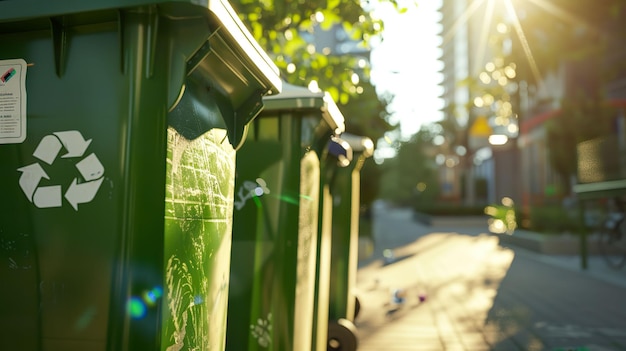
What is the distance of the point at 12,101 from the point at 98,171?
422mm

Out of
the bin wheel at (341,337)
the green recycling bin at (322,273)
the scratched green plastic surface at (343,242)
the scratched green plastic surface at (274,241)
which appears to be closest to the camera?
the scratched green plastic surface at (274,241)

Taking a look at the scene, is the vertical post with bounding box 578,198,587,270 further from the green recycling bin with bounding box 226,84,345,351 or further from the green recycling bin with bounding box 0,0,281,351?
the green recycling bin with bounding box 0,0,281,351

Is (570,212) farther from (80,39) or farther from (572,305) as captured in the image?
(80,39)

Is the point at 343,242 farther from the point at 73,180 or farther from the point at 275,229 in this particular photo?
the point at 73,180

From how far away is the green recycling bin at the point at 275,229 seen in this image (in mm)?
3166

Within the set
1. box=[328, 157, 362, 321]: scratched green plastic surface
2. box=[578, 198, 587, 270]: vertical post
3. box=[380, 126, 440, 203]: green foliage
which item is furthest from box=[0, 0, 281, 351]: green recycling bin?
box=[380, 126, 440, 203]: green foliage

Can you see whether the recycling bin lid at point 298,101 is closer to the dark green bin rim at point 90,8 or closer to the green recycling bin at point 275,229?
the green recycling bin at point 275,229

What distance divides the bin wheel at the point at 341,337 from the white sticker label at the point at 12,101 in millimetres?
3207

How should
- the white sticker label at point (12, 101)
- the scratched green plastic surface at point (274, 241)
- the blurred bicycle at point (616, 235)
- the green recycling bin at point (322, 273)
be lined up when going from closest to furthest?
1. the white sticker label at point (12, 101)
2. the scratched green plastic surface at point (274, 241)
3. the green recycling bin at point (322, 273)
4. the blurred bicycle at point (616, 235)

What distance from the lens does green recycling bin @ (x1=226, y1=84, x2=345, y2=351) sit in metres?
3.17

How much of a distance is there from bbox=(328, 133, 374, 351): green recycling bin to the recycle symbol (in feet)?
10.3

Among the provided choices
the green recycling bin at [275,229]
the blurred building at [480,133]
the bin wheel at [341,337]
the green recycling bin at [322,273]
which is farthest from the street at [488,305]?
the blurred building at [480,133]

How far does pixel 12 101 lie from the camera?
210 cm

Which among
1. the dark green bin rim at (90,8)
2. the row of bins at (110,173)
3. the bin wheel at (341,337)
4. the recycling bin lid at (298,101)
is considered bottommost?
the bin wheel at (341,337)
